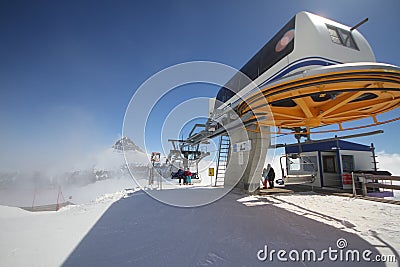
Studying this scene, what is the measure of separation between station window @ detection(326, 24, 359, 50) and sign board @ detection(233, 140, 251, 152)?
4393mm

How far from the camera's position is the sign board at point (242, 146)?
7102 mm

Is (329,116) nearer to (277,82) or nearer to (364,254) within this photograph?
(277,82)

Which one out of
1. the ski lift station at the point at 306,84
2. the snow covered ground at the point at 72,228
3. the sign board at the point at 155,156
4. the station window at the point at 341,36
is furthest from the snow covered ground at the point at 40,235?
the sign board at the point at 155,156

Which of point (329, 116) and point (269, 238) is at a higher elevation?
point (329, 116)

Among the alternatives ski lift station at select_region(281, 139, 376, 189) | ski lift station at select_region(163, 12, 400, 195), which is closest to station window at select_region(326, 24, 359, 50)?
ski lift station at select_region(163, 12, 400, 195)

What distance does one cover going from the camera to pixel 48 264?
1.89 meters

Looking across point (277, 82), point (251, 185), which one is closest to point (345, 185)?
point (251, 185)

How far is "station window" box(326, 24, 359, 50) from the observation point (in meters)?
3.17

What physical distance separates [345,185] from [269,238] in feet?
30.8

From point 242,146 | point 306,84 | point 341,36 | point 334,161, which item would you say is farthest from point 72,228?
point 334,161

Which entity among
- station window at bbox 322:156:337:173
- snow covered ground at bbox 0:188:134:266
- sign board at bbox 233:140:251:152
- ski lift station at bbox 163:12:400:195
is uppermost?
ski lift station at bbox 163:12:400:195

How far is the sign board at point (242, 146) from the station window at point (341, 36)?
4.39 metres

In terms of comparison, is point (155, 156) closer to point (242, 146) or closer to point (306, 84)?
point (242, 146)

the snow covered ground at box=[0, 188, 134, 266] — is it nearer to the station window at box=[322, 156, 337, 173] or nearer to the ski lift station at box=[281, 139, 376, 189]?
the ski lift station at box=[281, 139, 376, 189]
